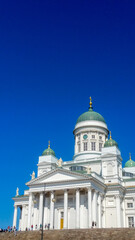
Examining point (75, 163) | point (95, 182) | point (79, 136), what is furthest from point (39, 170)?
point (95, 182)

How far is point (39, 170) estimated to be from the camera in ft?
195

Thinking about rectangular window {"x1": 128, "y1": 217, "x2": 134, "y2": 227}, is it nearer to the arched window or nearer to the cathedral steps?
the arched window

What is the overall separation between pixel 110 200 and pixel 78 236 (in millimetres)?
16790

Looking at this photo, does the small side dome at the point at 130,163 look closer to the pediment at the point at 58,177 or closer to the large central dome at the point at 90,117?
the large central dome at the point at 90,117

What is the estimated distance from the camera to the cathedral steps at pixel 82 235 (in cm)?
3397

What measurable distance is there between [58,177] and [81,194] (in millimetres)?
4502

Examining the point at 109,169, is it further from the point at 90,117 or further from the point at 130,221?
the point at 90,117

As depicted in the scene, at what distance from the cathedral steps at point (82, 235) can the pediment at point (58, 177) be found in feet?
35.4

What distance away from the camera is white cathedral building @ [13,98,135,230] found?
46906 millimetres

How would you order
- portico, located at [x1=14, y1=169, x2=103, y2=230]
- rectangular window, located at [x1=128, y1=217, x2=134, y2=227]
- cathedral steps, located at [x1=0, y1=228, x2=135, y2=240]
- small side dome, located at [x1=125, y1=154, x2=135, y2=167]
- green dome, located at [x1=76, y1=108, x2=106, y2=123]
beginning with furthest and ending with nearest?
small side dome, located at [x1=125, y1=154, x2=135, y2=167] → green dome, located at [x1=76, y1=108, x2=106, y2=123] → rectangular window, located at [x1=128, y1=217, x2=134, y2=227] → portico, located at [x1=14, y1=169, x2=103, y2=230] → cathedral steps, located at [x1=0, y1=228, x2=135, y2=240]

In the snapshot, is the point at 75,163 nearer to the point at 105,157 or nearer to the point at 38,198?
the point at 105,157

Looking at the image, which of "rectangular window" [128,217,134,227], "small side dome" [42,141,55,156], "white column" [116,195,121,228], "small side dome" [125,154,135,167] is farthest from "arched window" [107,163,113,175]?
"small side dome" [125,154,135,167]

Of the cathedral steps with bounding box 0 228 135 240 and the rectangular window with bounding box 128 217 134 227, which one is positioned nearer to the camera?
the cathedral steps with bounding box 0 228 135 240

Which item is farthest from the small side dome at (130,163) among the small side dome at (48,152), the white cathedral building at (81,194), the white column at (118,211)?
the small side dome at (48,152)
